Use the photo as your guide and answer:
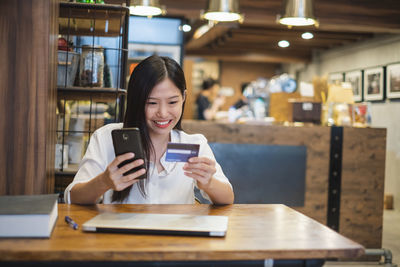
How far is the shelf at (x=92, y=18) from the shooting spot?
2562mm

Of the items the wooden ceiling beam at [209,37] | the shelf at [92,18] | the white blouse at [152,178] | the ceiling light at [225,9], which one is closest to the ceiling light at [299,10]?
the ceiling light at [225,9]

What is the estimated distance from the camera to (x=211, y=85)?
7516 mm

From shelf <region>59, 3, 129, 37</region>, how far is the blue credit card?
130 cm

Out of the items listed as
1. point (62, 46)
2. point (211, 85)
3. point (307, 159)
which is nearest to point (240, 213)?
point (62, 46)

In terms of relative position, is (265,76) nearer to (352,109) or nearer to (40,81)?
(352,109)

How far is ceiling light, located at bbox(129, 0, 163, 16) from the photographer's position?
3760 millimetres

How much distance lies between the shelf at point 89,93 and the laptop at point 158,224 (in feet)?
4.06

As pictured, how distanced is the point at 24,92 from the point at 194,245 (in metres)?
1.26

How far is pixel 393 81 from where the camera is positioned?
7.28 metres

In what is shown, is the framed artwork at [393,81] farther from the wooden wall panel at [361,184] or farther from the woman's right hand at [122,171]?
the woman's right hand at [122,171]

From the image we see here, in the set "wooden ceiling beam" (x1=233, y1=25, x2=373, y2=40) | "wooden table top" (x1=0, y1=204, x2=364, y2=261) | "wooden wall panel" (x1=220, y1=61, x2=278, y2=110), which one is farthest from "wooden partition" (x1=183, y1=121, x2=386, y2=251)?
"wooden wall panel" (x1=220, y1=61, x2=278, y2=110)

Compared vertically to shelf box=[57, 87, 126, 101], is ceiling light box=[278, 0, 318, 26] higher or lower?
higher

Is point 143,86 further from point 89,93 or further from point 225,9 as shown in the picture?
point 225,9

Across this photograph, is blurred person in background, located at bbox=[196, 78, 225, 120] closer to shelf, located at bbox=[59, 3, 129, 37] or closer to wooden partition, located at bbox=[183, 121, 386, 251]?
wooden partition, located at bbox=[183, 121, 386, 251]
